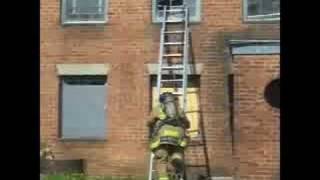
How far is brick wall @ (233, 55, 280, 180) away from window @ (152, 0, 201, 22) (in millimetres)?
1337

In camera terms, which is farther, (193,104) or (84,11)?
(84,11)

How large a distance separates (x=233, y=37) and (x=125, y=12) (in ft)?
5.60

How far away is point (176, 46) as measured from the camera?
10680 millimetres

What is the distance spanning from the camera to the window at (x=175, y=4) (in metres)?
10.8

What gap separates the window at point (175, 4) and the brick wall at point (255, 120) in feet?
4.39

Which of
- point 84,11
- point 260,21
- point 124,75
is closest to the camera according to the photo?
point 260,21

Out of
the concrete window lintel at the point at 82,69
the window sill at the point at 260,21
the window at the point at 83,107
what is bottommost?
the window at the point at 83,107

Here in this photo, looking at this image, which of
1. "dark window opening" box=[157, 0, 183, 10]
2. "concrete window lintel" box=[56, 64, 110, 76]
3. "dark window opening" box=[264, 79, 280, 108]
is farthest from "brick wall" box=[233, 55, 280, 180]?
"concrete window lintel" box=[56, 64, 110, 76]

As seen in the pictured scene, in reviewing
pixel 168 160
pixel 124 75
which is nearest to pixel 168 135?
pixel 168 160

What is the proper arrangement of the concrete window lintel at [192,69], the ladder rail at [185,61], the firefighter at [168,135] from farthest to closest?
the concrete window lintel at [192,69], the ladder rail at [185,61], the firefighter at [168,135]

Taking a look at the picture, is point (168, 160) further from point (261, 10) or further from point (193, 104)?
point (261, 10)

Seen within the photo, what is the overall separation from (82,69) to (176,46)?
4.89ft

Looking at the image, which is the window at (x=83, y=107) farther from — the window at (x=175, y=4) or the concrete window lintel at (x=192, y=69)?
the window at (x=175, y=4)

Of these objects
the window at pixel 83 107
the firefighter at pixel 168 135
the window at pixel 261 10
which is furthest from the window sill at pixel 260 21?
the window at pixel 83 107
